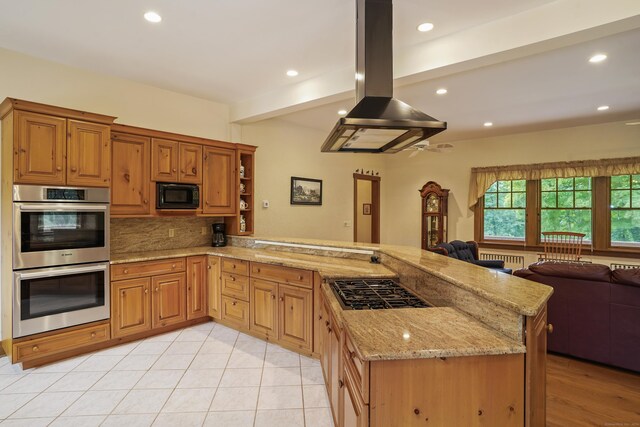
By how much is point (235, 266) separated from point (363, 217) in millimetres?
4903

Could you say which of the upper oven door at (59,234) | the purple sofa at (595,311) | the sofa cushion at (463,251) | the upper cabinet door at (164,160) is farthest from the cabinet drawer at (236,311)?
the sofa cushion at (463,251)

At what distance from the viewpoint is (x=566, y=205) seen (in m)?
5.75

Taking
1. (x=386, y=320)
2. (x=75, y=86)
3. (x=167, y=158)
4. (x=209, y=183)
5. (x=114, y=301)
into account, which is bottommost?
(x=114, y=301)

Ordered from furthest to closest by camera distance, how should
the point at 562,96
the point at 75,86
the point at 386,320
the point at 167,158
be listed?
the point at 562,96
the point at 167,158
the point at 75,86
the point at 386,320

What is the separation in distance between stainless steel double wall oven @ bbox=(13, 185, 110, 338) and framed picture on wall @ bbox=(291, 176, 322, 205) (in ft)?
9.39

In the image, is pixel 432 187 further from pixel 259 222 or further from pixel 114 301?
pixel 114 301

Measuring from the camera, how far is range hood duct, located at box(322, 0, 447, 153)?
6.89ft

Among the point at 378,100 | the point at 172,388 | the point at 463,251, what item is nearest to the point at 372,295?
the point at 378,100

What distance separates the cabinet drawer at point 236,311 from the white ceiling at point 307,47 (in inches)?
95.4

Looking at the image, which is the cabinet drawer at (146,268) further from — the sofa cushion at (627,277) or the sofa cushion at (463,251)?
the sofa cushion at (627,277)

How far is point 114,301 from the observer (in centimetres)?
324

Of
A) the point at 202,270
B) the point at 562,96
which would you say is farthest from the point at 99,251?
the point at 562,96

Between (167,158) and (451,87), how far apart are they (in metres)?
3.48

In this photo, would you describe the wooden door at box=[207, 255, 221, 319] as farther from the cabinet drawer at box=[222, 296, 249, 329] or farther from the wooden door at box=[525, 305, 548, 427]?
the wooden door at box=[525, 305, 548, 427]
